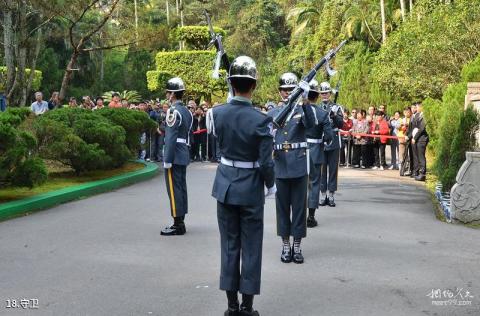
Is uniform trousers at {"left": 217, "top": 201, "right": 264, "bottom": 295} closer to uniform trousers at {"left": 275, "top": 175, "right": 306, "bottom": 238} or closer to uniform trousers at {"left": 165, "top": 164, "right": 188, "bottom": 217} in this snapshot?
uniform trousers at {"left": 275, "top": 175, "right": 306, "bottom": 238}

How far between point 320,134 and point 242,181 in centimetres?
464

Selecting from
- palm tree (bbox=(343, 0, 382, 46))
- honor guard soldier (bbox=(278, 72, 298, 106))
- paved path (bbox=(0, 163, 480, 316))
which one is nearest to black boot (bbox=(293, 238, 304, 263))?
paved path (bbox=(0, 163, 480, 316))

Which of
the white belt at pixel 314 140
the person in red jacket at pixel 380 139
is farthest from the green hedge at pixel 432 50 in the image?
the white belt at pixel 314 140

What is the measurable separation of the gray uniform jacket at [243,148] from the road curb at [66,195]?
5077 mm

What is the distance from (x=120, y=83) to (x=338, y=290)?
2001 inches

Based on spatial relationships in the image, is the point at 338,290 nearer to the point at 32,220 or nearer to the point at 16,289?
the point at 16,289

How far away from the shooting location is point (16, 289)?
233 inches

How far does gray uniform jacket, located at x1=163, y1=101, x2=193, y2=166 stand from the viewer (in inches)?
341

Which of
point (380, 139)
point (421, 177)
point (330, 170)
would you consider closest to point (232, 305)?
point (330, 170)

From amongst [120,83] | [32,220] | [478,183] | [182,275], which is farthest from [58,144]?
Answer: [120,83]

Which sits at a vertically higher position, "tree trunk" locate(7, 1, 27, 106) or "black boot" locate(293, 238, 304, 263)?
"tree trunk" locate(7, 1, 27, 106)

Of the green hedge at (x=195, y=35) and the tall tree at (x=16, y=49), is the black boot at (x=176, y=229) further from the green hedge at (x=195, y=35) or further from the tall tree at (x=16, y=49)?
the green hedge at (x=195, y=35)

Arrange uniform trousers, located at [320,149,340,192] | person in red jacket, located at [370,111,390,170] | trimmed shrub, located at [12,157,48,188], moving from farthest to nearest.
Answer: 1. person in red jacket, located at [370,111,390,170]
2. uniform trousers, located at [320,149,340,192]
3. trimmed shrub, located at [12,157,48,188]

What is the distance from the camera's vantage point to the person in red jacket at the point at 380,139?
1912 cm
